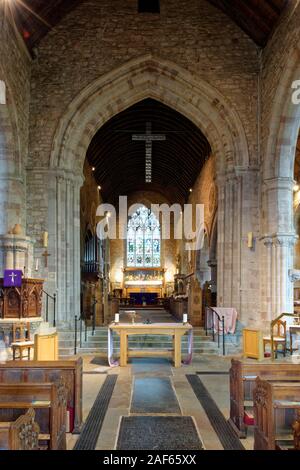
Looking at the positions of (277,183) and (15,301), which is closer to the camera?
(15,301)

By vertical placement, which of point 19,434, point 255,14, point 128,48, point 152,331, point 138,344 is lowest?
point 138,344

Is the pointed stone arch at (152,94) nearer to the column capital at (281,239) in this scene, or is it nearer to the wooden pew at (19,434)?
the column capital at (281,239)

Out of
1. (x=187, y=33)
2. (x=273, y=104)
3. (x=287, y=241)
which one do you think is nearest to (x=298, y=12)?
(x=273, y=104)

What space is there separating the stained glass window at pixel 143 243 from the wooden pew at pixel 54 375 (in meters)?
26.1

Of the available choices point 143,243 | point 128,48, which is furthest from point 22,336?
point 143,243

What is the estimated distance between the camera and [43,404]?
3.75 m

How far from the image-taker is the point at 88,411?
5.70m

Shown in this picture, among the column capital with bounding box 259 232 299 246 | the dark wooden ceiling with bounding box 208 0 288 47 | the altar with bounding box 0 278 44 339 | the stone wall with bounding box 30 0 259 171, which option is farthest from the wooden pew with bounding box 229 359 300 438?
the stone wall with bounding box 30 0 259 171

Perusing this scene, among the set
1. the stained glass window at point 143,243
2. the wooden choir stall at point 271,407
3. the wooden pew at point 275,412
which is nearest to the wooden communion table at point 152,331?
the wooden choir stall at point 271,407

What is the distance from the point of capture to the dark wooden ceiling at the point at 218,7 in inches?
419

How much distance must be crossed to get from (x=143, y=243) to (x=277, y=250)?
67.3 ft

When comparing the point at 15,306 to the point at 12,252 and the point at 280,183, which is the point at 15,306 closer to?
the point at 12,252

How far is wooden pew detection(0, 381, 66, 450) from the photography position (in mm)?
3719
